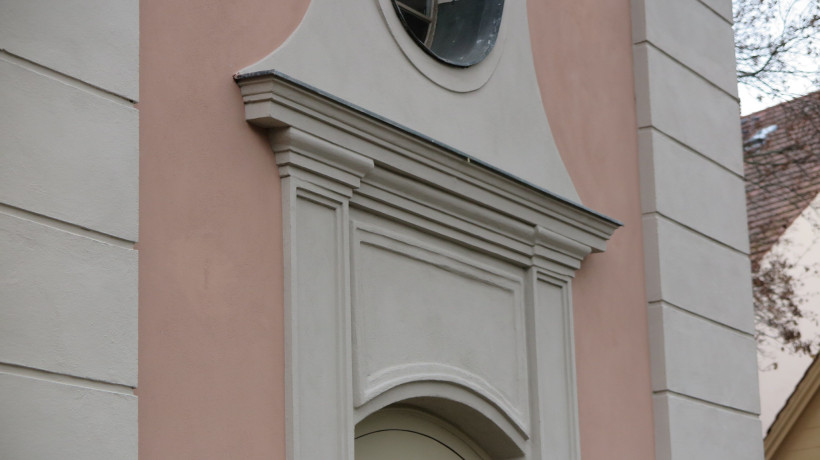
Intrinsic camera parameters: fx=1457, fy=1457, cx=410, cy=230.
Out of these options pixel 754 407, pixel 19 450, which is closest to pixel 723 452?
pixel 754 407

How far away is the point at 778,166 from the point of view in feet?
54.9

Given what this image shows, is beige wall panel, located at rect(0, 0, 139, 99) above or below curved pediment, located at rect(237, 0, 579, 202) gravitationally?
below

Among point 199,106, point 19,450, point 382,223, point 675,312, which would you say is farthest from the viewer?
point 675,312

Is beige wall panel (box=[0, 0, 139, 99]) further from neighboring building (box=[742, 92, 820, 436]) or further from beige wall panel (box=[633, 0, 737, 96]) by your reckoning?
neighboring building (box=[742, 92, 820, 436])

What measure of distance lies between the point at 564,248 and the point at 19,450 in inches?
146

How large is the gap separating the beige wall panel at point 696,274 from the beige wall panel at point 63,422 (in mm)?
4078

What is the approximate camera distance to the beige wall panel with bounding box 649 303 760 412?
26.1 ft

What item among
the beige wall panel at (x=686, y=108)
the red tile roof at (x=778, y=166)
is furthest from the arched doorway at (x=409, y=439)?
the red tile roof at (x=778, y=166)

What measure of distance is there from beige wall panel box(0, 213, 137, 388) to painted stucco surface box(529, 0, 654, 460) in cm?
323

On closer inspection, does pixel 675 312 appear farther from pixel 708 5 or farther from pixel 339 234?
pixel 339 234

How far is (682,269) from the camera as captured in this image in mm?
8234

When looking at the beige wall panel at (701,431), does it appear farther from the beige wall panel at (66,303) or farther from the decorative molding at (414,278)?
the beige wall panel at (66,303)

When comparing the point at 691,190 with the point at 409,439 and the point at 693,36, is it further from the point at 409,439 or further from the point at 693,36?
the point at 409,439

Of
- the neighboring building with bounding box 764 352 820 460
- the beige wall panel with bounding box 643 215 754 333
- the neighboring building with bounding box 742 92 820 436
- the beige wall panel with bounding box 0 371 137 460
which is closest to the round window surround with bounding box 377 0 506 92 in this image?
the beige wall panel with bounding box 643 215 754 333
